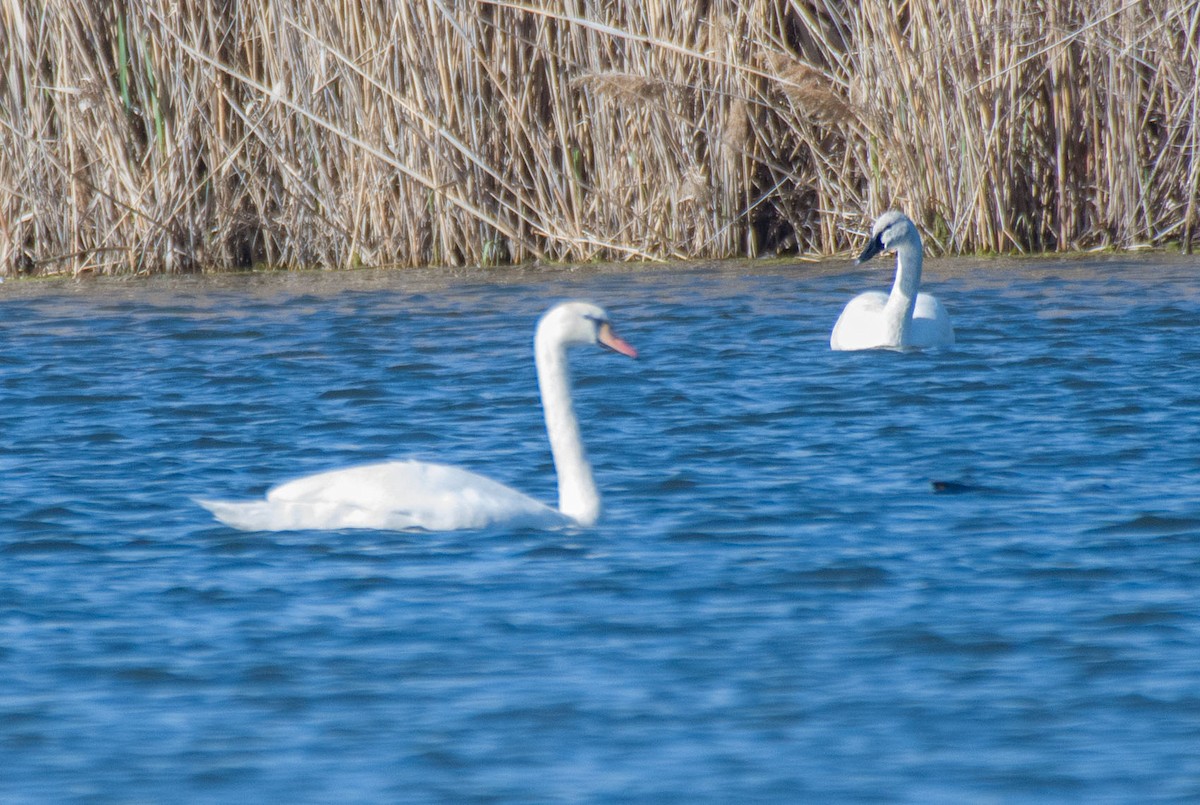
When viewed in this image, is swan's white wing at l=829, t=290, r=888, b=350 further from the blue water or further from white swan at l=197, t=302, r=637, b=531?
white swan at l=197, t=302, r=637, b=531

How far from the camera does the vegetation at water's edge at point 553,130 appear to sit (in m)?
12.2

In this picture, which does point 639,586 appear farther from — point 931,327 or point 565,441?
point 931,327

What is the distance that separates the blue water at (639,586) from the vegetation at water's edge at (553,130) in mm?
2671

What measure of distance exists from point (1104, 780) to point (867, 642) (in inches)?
37.8

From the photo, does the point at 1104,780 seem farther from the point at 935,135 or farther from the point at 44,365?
the point at 935,135

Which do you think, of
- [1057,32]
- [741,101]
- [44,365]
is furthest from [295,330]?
[1057,32]

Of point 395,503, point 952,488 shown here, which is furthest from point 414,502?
point 952,488

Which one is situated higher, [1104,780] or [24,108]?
[24,108]

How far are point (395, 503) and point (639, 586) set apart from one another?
0.87 metres

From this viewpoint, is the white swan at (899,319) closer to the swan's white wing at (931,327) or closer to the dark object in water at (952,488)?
the swan's white wing at (931,327)

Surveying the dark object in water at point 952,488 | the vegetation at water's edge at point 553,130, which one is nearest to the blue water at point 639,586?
the dark object in water at point 952,488

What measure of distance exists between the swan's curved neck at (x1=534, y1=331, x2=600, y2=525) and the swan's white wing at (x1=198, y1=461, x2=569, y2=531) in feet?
0.27

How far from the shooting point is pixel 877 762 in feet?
12.3

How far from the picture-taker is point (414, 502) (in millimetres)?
5641
